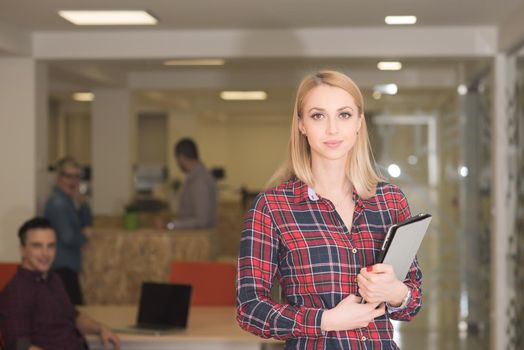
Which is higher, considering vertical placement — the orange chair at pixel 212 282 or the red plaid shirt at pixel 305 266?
the red plaid shirt at pixel 305 266

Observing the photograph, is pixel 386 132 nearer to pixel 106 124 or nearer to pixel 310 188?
pixel 106 124

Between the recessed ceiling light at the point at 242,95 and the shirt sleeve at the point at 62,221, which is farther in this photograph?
the recessed ceiling light at the point at 242,95

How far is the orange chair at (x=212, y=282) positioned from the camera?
4801 millimetres

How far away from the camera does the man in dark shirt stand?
3.72 metres

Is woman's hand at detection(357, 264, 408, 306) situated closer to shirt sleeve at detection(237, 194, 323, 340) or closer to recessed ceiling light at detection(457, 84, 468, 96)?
shirt sleeve at detection(237, 194, 323, 340)

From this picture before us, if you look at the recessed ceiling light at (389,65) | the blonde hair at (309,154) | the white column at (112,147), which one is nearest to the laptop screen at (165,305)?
the blonde hair at (309,154)

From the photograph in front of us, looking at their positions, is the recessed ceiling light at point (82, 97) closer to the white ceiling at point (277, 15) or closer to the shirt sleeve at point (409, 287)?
the white ceiling at point (277, 15)

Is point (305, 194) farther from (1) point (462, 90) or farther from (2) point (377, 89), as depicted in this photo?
(2) point (377, 89)

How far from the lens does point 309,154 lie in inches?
80.7

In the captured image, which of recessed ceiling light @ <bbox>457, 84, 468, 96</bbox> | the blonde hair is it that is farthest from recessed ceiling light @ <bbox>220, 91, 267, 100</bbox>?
the blonde hair

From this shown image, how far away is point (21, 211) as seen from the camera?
22.6ft

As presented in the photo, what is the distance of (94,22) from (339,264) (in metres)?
4.85

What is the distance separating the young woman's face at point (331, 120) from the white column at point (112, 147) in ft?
26.2

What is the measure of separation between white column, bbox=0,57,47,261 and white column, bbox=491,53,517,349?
3.77m
